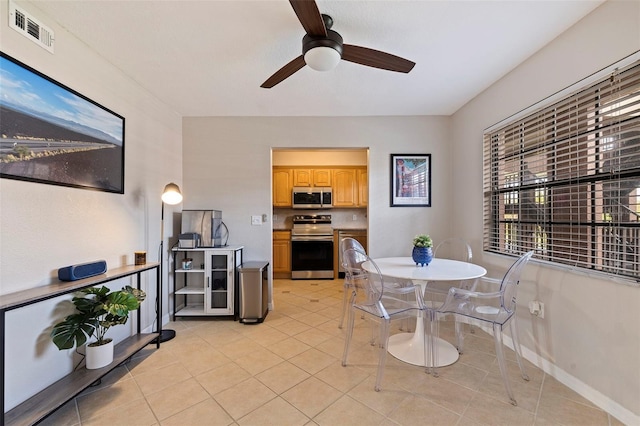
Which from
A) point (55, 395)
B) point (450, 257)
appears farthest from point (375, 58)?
point (55, 395)

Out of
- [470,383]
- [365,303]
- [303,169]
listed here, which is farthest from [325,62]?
[303,169]

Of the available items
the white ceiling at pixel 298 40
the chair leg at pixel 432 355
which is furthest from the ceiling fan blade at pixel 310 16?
the chair leg at pixel 432 355

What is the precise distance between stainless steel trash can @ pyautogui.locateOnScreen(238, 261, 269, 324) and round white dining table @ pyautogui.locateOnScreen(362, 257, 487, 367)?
1366 millimetres

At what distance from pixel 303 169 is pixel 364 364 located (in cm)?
383

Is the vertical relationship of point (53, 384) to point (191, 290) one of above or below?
below

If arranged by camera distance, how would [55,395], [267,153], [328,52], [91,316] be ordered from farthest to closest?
[267,153], [91,316], [328,52], [55,395]

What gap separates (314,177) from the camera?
5.21 meters

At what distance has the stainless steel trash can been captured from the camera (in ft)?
9.52

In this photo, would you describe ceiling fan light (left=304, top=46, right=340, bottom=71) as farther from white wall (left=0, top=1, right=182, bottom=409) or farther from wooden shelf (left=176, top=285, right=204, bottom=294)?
wooden shelf (left=176, top=285, right=204, bottom=294)

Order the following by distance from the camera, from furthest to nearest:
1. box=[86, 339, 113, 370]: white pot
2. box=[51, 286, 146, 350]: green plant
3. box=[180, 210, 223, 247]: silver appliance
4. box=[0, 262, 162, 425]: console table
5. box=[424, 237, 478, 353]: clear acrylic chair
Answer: box=[180, 210, 223, 247]: silver appliance → box=[424, 237, 478, 353]: clear acrylic chair → box=[86, 339, 113, 370]: white pot → box=[51, 286, 146, 350]: green plant → box=[0, 262, 162, 425]: console table

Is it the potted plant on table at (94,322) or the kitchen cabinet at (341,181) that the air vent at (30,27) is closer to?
the potted plant on table at (94,322)

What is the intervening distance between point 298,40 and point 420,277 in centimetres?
196

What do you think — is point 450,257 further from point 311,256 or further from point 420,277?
point 311,256

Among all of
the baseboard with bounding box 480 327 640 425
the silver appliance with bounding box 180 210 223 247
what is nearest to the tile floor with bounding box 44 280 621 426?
the baseboard with bounding box 480 327 640 425
